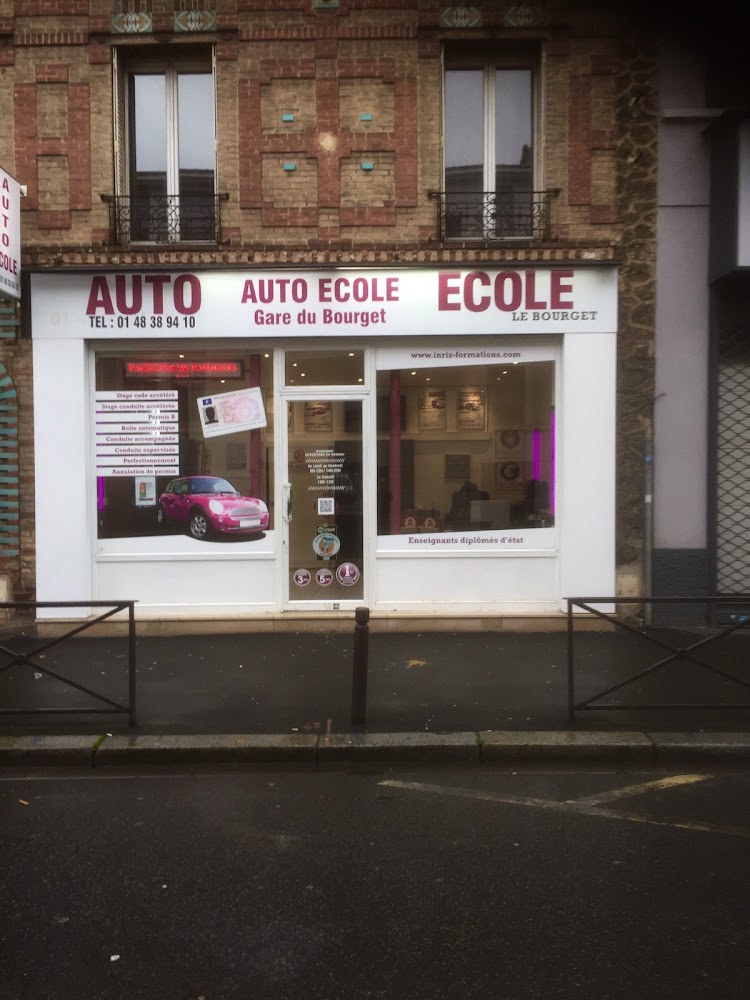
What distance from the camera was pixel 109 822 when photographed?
14.8 ft

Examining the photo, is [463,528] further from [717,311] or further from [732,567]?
[717,311]

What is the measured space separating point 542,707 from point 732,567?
4003 mm

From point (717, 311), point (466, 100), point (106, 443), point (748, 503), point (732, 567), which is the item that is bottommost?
point (732, 567)

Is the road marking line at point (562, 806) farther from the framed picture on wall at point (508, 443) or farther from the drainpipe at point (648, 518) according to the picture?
the framed picture on wall at point (508, 443)

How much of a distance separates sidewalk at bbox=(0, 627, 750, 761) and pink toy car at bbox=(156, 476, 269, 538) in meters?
1.23

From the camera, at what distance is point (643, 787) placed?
495 cm

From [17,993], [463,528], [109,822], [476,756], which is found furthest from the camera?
[463,528]

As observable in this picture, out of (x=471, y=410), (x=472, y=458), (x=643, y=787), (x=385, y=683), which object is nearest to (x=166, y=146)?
(x=471, y=410)

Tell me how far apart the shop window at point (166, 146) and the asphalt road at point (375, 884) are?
241 inches

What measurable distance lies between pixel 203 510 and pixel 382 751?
443 cm

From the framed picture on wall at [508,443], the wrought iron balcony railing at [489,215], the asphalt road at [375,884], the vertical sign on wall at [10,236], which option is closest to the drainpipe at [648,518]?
the framed picture on wall at [508,443]

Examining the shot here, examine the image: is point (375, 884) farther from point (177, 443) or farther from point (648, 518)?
point (177, 443)

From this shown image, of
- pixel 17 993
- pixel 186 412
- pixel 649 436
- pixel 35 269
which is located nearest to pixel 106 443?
pixel 186 412

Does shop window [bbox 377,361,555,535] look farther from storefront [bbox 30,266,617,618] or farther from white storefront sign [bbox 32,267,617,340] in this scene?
white storefront sign [bbox 32,267,617,340]
